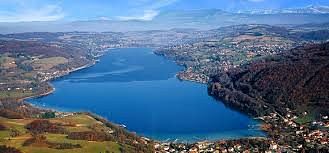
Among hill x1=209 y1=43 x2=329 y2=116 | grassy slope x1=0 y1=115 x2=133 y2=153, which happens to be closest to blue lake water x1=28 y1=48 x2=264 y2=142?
hill x1=209 y1=43 x2=329 y2=116

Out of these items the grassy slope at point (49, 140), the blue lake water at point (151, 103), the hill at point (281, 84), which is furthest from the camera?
the hill at point (281, 84)

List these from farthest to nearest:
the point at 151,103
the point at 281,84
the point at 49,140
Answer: the point at 151,103 < the point at 281,84 < the point at 49,140

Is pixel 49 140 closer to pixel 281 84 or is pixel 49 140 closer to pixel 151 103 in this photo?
pixel 151 103

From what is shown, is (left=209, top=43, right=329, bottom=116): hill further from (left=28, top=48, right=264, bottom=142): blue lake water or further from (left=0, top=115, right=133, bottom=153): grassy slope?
(left=0, top=115, right=133, bottom=153): grassy slope

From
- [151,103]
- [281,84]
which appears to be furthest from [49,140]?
[281,84]

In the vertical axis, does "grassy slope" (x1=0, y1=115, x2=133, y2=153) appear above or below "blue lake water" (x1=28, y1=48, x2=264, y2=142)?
above

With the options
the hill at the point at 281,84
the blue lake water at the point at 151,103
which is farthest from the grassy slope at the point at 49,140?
the hill at the point at 281,84

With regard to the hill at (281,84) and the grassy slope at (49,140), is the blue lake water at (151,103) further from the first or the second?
the grassy slope at (49,140)

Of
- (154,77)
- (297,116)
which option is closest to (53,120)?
(297,116)

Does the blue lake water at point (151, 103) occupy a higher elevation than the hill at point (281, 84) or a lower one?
lower
